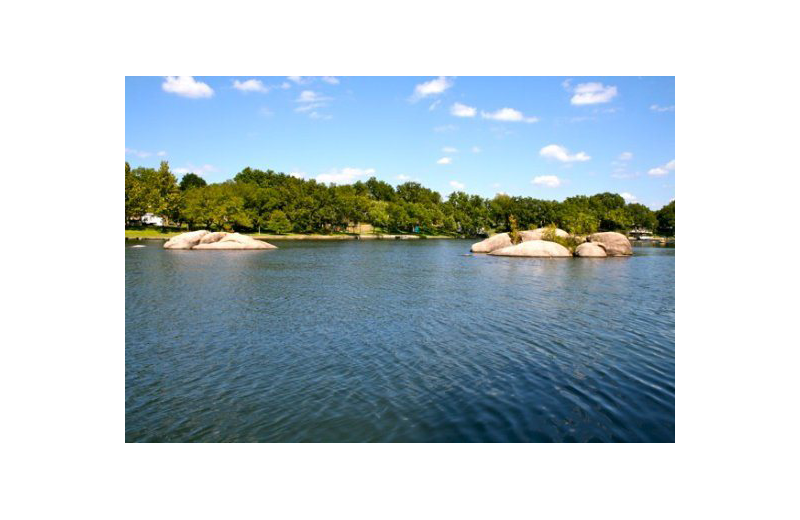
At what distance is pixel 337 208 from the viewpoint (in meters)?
93.4

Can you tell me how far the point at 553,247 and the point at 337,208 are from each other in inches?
2199

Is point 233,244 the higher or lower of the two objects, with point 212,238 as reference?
lower

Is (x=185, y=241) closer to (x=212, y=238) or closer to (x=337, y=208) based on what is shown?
(x=212, y=238)

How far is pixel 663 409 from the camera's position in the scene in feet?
27.4

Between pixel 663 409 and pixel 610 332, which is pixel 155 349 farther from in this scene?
pixel 610 332

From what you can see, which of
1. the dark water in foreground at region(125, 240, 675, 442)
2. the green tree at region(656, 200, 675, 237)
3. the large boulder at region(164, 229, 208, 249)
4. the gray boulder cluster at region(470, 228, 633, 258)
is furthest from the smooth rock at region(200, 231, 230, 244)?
the green tree at region(656, 200, 675, 237)

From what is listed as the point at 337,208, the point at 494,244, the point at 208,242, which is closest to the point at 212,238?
the point at 208,242

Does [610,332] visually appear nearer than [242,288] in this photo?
Yes

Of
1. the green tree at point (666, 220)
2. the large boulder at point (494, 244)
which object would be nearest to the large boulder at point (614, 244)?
the large boulder at point (494, 244)

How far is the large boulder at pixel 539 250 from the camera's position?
151ft

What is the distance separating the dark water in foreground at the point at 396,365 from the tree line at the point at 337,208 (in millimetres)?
38840

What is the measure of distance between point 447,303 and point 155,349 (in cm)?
1118
